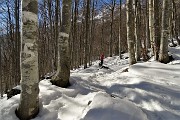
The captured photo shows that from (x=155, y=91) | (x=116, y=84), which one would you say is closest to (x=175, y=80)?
(x=155, y=91)

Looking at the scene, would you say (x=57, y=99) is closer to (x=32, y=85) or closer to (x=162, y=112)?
(x=32, y=85)

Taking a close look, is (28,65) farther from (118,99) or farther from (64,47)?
(118,99)

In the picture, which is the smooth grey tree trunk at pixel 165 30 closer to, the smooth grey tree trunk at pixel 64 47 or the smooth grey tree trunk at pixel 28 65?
the smooth grey tree trunk at pixel 64 47

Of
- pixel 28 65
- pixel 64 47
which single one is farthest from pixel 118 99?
pixel 64 47

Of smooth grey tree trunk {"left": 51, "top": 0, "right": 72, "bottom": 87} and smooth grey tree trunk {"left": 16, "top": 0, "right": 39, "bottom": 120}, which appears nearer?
smooth grey tree trunk {"left": 16, "top": 0, "right": 39, "bottom": 120}

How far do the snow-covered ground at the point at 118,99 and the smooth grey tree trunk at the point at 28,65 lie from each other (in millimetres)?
284

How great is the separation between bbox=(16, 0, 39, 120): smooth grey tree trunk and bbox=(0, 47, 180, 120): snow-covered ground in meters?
0.28

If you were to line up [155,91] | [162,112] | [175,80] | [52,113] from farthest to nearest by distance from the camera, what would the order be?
[175,80]
[155,91]
[52,113]
[162,112]

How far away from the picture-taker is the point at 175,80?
749 cm

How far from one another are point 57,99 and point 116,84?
2048mm

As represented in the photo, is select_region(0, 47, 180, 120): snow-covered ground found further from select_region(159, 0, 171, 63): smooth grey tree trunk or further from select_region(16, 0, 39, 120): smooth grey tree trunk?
select_region(159, 0, 171, 63): smooth grey tree trunk

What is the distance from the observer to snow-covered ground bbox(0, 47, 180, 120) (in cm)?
558

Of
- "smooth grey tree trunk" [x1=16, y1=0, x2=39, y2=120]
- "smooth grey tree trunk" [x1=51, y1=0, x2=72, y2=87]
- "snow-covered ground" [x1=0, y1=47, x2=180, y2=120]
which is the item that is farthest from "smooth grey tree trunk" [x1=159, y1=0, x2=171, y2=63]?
"smooth grey tree trunk" [x1=16, y1=0, x2=39, y2=120]

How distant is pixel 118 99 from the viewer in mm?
6148
